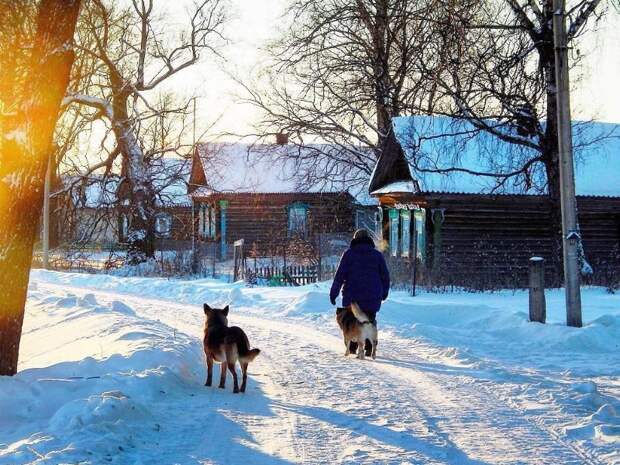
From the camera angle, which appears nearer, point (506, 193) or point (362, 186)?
point (506, 193)

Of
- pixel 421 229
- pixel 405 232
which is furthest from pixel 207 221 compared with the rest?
pixel 421 229

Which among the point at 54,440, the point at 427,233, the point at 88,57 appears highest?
the point at 88,57

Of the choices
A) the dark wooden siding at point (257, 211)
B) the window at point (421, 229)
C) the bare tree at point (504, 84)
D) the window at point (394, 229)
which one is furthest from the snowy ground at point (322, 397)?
the dark wooden siding at point (257, 211)

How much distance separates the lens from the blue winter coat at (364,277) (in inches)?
479

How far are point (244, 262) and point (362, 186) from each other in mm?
10199

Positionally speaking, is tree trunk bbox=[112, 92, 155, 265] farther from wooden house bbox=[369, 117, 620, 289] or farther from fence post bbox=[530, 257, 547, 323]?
fence post bbox=[530, 257, 547, 323]

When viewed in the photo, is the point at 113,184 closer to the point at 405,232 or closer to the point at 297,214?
the point at 297,214

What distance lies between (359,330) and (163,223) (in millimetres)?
28857

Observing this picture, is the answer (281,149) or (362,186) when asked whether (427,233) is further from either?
(281,149)

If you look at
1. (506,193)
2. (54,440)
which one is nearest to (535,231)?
(506,193)

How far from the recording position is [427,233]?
28266 mm

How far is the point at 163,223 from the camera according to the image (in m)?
39.1

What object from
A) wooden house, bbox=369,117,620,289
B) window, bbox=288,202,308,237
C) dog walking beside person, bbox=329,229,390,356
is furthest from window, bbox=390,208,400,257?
dog walking beside person, bbox=329,229,390,356

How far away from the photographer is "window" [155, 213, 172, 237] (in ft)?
121
